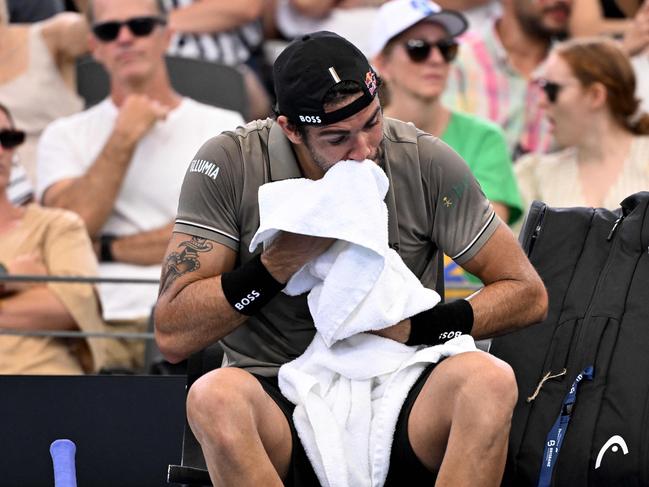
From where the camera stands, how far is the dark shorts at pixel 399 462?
2881mm

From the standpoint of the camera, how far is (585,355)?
3164mm

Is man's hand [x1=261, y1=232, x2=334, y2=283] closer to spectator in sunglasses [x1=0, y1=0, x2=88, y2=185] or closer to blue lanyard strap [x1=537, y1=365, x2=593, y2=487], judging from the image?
blue lanyard strap [x1=537, y1=365, x2=593, y2=487]

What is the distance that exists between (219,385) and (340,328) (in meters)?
0.30

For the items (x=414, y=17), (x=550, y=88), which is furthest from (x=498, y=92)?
(x=414, y=17)

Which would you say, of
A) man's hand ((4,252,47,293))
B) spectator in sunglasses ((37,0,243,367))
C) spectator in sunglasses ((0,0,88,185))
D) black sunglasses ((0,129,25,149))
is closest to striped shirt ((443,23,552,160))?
spectator in sunglasses ((37,0,243,367))

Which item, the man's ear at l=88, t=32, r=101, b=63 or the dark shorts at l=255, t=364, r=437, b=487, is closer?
the dark shorts at l=255, t=364, r=437, b=487

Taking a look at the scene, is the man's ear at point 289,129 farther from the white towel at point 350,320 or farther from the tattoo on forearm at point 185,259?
the tattoo on forearm at point 185,259

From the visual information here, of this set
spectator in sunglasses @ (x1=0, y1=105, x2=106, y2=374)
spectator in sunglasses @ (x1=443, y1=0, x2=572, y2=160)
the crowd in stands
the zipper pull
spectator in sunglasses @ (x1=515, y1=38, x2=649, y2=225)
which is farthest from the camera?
spectator in sunglasses @ (x1=443, y1=0, x2=572, y2=160)

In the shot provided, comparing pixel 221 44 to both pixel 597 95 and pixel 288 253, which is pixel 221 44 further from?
pixel 288 253

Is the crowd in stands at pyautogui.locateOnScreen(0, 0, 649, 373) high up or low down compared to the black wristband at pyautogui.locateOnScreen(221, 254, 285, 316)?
down

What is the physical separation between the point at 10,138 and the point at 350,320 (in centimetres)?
225

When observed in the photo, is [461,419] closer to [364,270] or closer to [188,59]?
[364,270]

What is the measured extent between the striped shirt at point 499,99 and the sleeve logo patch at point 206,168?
9.65 feet

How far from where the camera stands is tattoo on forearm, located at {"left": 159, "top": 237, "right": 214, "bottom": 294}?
301cm
